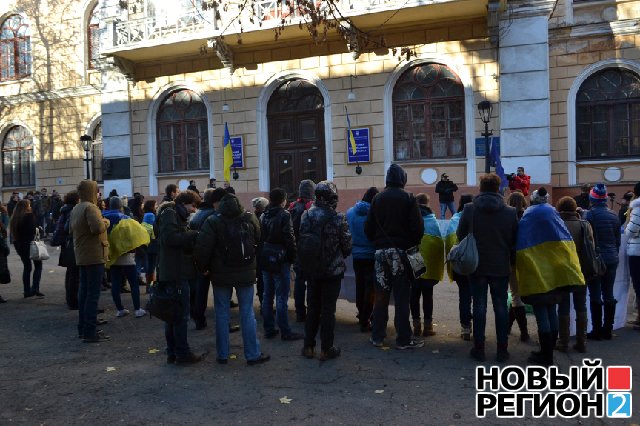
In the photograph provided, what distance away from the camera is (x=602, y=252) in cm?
736

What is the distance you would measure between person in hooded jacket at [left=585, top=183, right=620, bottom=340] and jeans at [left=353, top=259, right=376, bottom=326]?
271 cm

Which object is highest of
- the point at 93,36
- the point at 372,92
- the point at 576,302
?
the point at 93,36

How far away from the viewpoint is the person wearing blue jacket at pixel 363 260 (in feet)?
25.3

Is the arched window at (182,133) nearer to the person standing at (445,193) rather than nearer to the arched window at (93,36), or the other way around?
the arched window at (93,36)

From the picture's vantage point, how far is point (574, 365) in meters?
6.28

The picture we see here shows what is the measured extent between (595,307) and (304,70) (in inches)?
531

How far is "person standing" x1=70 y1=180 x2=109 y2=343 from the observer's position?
7.55 m

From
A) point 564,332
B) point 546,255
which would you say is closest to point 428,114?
point 564,332

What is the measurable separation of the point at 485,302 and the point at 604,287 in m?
2.13

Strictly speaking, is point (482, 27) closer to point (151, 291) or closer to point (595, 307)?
point (595, 307)

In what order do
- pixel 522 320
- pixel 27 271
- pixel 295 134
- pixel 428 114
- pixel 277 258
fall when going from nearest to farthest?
pixel 522 320, pixel 277 258, pixel 27 271, pixel 428 114, pixel 295 134

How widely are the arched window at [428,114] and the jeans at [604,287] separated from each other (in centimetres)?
1051

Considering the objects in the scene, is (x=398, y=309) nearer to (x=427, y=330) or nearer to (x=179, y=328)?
(x=427, y=330)

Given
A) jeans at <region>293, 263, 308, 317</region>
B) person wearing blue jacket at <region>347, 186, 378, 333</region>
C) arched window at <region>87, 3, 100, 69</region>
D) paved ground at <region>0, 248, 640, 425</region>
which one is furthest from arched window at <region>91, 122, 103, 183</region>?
person wearing blue jacket at <region>347, 186, 378, 333</region>
